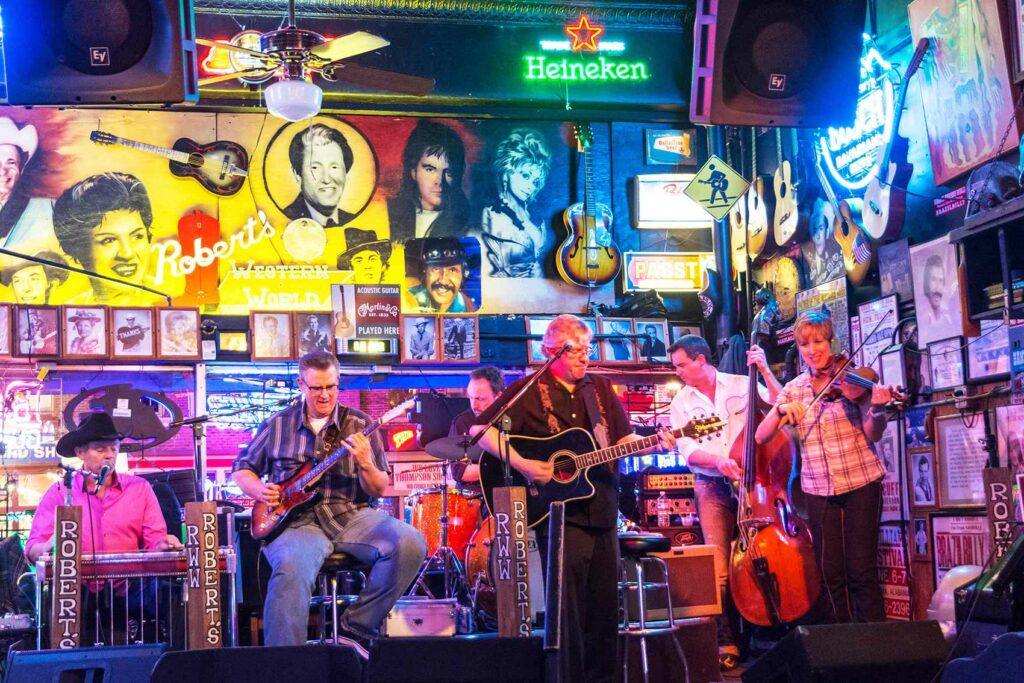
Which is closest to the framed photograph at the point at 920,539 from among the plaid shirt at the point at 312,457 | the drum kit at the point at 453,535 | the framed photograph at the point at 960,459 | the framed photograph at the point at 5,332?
the framed photograph at the point at 960,459

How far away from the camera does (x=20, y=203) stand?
971 cm

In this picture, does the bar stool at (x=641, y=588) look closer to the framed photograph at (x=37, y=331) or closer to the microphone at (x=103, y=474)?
the microphone at (x=103, y=474)

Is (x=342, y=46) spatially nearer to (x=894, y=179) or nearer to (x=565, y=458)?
(x=565, y=458)

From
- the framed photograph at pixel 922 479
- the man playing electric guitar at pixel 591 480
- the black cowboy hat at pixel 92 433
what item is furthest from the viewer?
the framed photograph at pixel 922 479

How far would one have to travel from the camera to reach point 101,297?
9758mm

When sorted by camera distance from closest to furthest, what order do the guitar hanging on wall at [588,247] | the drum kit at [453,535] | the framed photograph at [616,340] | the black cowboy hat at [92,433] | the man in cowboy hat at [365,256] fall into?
1. the black cowboy hat at [92,433]
2. the drum kit at [453,535]
3. the framed photograph at [616,340]
4. the man in cowboy hat at [365,256]
5. the guitar hanging on wall at [588,247]

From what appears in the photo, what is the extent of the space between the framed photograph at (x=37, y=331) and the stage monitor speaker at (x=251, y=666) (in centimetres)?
543

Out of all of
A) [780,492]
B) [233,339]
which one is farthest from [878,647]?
[233,339]

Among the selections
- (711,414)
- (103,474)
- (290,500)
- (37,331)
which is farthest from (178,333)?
(711,414)

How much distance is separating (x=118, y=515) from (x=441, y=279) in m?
4.38

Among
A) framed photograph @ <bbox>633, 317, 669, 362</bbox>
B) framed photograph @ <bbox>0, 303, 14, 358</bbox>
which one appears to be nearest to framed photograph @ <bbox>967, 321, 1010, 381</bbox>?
framed photograph @ <bbox>633, 317, 669, 362</bbox>

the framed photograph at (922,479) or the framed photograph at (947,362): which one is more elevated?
the framed photograph at (947,362)

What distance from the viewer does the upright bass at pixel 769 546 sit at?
617 cm

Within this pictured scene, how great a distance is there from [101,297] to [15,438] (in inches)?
58.2
